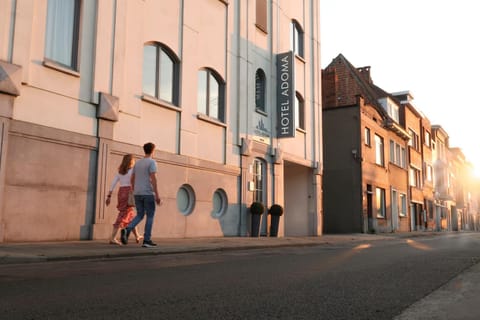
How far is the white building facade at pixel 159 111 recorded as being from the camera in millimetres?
9820

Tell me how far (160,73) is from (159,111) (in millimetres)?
1225

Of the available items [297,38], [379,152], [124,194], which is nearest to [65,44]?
[124,194]

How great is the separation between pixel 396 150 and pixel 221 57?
72.8 ft

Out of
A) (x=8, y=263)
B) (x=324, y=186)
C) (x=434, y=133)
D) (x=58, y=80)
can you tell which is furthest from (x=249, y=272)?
(x=434, y=133)

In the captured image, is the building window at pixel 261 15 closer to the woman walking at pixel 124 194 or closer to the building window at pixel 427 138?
the woman walking at pixel 124 194

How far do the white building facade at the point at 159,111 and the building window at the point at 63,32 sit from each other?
0.02 meters

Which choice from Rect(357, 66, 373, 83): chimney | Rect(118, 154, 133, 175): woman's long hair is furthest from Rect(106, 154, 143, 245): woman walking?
Rect(357, 66, 373, 83): chimney

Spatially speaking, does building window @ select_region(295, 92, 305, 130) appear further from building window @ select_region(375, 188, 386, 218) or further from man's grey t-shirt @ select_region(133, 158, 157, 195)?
man's grey t-shirt @ select_region(133, 158, 157, 195)

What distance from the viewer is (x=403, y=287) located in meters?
5.27

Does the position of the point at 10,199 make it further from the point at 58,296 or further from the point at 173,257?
the point at 58,296

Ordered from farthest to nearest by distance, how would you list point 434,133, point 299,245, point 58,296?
1. point 434,133
2. point 299,245
3. point 58,296

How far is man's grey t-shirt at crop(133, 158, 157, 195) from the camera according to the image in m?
9.52

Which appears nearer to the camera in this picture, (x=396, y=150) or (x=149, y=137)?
(x=149, y=137)

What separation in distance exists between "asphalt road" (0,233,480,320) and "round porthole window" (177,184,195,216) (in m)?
6.42
